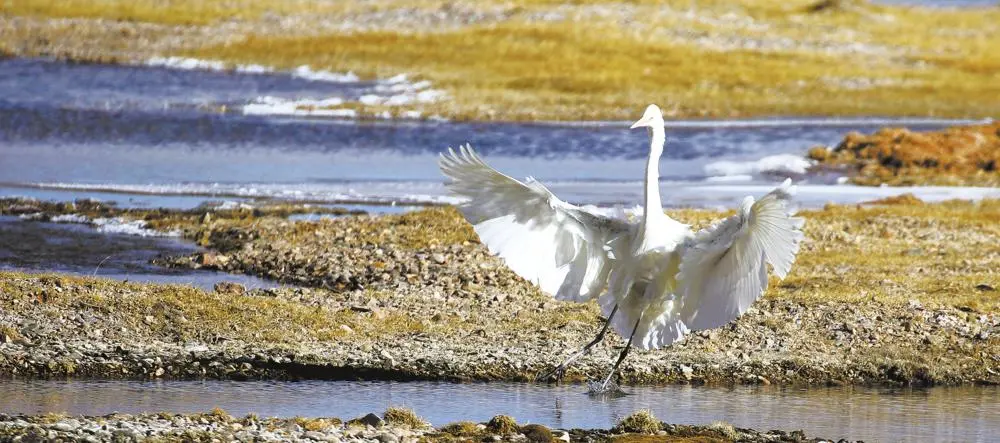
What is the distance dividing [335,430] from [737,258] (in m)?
3.31

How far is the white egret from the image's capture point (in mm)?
11062

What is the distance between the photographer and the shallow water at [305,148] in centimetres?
2872

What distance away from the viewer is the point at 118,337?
13539mm

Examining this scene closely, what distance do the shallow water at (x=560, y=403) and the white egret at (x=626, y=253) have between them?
1.97 feet

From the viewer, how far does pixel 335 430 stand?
10.2 metres

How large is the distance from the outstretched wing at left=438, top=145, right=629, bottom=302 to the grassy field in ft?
98.3

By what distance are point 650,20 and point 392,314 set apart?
45197 millimetres

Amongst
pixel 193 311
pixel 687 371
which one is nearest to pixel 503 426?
→ pixel 687 371

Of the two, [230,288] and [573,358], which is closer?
[573,358]

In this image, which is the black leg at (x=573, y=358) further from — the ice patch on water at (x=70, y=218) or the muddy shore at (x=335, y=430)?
the ice patch on water at (x=70, y=218)

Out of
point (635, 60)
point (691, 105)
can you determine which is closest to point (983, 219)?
A: point (691, 105)

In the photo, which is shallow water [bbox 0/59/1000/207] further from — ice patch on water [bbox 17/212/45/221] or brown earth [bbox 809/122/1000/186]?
ice patch on water [bbox 17/212/45/221]

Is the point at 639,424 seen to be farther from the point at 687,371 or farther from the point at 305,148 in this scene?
the point at 305,148

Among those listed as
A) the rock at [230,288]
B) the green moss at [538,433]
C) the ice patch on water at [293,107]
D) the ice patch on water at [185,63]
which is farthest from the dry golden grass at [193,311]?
the ice patch on water at [185,63]
